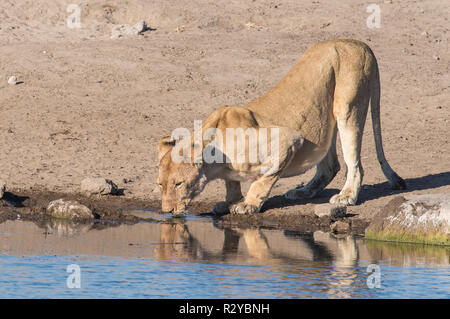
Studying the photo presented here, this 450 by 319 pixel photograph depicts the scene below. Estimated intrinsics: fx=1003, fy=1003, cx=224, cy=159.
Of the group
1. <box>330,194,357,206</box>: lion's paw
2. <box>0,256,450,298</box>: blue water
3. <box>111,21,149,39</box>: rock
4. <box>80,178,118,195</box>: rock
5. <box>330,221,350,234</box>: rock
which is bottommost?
<box>0,256,450,298</box>: blue water

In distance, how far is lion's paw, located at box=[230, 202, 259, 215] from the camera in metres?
12.0

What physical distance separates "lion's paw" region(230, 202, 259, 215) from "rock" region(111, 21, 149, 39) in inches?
375

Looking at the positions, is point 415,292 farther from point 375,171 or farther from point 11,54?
point 11,54

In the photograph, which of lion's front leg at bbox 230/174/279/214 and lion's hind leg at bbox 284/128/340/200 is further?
lion's hind leg at bbox 284/128/340/200

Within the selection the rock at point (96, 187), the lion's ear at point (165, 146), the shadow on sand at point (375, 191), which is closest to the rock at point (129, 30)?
the rock at point (96, 187)

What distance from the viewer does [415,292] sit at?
805 cm

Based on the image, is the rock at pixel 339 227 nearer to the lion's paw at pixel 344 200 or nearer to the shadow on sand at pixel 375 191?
the lion's paw at pixel 344 200

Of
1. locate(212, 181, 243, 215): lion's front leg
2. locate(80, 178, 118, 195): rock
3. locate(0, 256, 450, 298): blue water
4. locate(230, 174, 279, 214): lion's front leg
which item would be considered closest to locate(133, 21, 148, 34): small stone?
locate(80, 178, 118, 195): rock

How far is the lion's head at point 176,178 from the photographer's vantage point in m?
11.2

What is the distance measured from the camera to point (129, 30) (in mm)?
21016

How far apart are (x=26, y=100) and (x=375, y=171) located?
6.30 m

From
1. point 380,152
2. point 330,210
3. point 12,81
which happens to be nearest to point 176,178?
point 330,210

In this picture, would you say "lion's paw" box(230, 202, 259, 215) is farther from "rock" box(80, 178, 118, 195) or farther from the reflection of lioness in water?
"rock" box(80, 178, 118, 195)

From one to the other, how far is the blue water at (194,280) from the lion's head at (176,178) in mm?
2211
